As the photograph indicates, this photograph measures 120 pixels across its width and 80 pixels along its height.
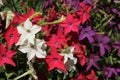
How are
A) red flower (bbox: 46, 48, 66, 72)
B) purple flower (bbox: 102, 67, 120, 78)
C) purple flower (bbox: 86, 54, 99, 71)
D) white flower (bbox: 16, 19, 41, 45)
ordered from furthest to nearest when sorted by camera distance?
purple flower (bbox: 102, 67, 120, 78)
purple flower (bbox: 86, 54, 99, 71)
red flower (bbox: 46, 48, 66, 72)
white flower (bbox: 16, 19, 41, 45)

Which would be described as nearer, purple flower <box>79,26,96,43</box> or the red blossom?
the red blossom

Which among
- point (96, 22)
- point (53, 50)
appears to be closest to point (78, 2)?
point (96, 22)

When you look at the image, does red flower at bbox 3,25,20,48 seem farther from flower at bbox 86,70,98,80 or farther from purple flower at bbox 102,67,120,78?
purple flower at bbox 102,67,120,78

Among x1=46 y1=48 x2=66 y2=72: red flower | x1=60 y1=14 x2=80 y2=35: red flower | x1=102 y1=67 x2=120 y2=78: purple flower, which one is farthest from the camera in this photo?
x1=102 y1=67 x2=120 y2=78: purple flower

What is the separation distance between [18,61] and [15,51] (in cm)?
11

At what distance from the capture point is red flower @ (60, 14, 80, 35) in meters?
2.35

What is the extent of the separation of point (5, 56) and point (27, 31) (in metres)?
0.20

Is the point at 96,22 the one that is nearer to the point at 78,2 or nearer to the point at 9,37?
the point at 78,2

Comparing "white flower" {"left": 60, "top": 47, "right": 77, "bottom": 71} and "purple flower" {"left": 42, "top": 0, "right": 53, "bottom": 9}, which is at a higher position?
"purple flower" {"left": 42, "top": 0, "right": 53, "bottom": 9}

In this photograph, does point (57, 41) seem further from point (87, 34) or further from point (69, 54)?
point (87, 34)

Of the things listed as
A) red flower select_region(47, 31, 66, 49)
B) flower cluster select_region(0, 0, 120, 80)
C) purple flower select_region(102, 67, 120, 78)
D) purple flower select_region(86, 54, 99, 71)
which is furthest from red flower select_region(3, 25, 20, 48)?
purple flower select_region(102, 67, 120, 78)

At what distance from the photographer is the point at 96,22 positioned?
2.64 m

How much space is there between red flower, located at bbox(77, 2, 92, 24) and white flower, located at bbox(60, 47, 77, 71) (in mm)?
256

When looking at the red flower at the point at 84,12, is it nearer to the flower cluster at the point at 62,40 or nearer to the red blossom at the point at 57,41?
the flower cluster at the point at 62,40
